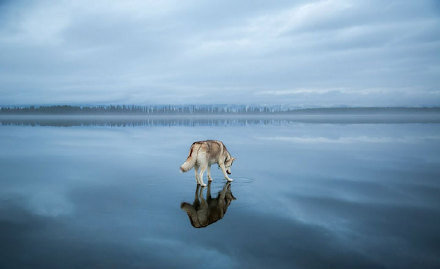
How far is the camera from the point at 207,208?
10484mm

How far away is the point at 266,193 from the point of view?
41.4ft

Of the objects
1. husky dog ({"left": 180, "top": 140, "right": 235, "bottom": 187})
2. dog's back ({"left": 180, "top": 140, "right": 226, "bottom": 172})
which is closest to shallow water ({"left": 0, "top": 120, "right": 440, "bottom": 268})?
husky dog ({"left": 180, "top": 140, "right": 235, "bottom": 187})

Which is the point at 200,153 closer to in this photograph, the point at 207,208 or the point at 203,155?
the point at 203,155

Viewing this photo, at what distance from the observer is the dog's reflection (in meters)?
9.45

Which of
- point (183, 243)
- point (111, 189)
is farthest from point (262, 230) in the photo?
point (111, 189)

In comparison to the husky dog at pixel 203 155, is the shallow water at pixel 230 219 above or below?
below

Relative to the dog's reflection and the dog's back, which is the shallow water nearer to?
the dog's reflection

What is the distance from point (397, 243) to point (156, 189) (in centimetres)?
850

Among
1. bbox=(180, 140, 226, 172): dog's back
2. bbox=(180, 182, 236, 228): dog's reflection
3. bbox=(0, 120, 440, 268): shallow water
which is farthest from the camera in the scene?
bbox=(180, 140, 226, 172): dog's back

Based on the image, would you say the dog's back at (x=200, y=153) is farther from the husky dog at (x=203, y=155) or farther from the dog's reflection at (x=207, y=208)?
the dog's reflection at (x=207, y=208)

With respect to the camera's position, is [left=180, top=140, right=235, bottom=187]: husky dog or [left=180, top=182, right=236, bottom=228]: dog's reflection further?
[left=180, top=140, right=235, bottom=187]: husky dog

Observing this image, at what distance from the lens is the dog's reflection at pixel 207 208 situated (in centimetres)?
945

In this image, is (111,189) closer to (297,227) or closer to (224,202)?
(224,202)

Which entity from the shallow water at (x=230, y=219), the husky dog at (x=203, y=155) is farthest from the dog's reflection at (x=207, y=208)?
the husky dog at (x=203, y=155)
